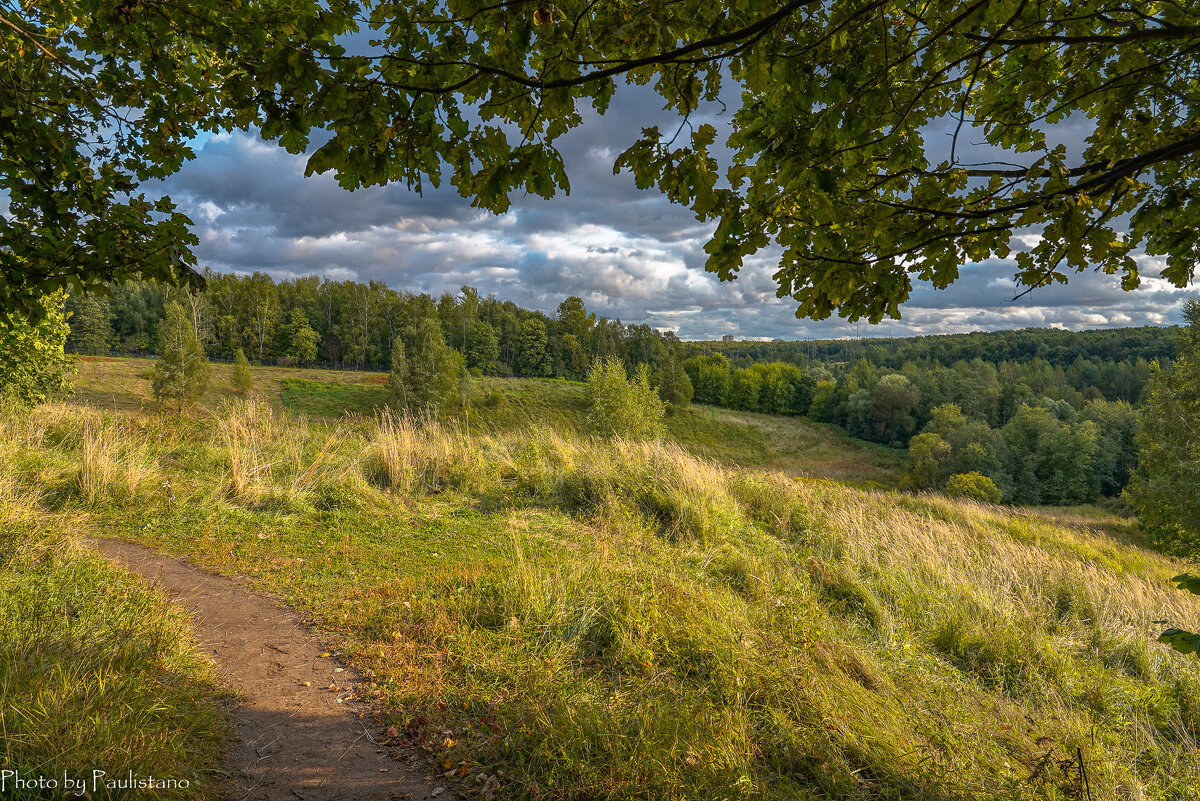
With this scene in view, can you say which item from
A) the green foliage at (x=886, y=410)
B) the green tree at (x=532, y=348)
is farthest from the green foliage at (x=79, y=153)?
the green foliage at (x=886, y=410)

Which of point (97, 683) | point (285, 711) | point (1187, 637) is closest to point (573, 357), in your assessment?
point (285, 711)

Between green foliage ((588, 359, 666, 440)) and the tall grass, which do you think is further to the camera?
green foliage ((588, 359, 666, 440))

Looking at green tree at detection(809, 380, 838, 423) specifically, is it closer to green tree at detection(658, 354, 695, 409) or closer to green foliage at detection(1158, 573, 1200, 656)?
green tree at detection(658, 354, 695, 409)

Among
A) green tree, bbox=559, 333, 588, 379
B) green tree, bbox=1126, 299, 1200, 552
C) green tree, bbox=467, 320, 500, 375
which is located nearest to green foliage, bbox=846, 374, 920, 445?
green tree, bbox=559, 333, 588, 379

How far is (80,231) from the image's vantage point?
3309 millimetres

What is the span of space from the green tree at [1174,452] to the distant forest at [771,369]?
19190 mm

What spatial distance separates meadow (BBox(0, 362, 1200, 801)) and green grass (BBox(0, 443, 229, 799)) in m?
0.02

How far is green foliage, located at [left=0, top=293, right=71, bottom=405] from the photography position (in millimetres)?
10328

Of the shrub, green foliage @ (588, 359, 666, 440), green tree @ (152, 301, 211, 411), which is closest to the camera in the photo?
green tree @ (152, 301, 211, 411)

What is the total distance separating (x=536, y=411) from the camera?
50.1 m

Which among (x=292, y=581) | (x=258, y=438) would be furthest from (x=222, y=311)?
(x=292, y=581)

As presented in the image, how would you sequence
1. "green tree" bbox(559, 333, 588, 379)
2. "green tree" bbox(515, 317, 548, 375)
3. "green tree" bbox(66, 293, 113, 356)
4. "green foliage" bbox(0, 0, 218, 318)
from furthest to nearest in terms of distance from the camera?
"green tree" bbox(559, 333, 588, 379)
"green tree" bbox(515, 317, 548, 375)
"green tree" bbox(66, 293, 113, 356)
"green foliage" bbox(0, 0, 218, 318)

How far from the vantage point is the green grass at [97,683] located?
202 cm

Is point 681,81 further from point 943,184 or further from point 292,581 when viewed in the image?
point 292,581
